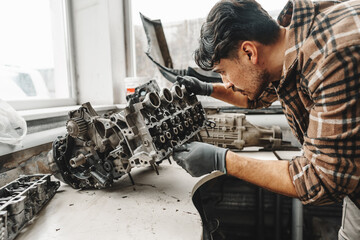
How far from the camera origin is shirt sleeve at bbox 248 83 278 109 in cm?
132

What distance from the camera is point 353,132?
0.65m

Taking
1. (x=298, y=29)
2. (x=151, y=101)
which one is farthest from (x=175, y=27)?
(x=298, y=29)

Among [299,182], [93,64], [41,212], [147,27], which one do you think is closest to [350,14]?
[299,182]

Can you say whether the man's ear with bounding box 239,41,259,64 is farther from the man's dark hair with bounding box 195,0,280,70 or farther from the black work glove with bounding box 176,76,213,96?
the black work glove with bounding box 176,76,213,96

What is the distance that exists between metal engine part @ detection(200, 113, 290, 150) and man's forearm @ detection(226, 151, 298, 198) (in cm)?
89

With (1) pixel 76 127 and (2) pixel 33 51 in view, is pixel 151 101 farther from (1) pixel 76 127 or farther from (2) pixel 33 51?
(2) pixel 33 51

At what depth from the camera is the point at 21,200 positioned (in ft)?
2.69

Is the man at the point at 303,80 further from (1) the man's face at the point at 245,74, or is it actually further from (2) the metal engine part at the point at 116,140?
(2) the metal engine part at the point at 116,140

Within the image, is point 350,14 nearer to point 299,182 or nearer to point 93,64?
point 299,182

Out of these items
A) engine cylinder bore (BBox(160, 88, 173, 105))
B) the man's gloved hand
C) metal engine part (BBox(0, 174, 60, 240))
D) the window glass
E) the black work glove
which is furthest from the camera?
the window glass

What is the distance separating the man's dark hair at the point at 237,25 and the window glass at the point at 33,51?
152 cm

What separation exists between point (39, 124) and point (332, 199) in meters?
1.57

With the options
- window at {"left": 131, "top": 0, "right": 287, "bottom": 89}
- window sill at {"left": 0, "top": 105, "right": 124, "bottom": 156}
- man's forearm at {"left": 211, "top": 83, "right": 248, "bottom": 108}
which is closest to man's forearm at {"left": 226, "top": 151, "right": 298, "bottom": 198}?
man's forearm at {"left": 211, "top": 83, "right": 248, "bottom": 108}

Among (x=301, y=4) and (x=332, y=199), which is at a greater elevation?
(x=301, y=4)
